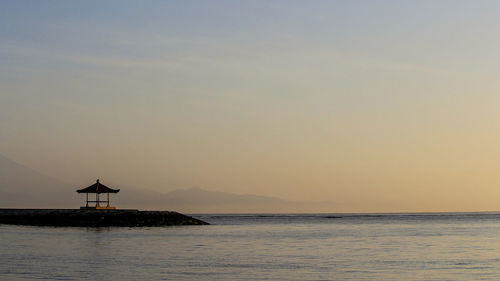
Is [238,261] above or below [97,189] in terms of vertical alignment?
below

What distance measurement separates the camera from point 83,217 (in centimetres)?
9050

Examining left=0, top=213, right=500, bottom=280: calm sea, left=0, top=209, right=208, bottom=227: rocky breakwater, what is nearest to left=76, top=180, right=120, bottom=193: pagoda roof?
left=0, top=209, right=208, bottom=227: rocky breakwater

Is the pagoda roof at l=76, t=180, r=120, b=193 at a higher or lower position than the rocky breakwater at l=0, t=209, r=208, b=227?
higher

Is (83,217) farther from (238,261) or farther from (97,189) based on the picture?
(238,261)

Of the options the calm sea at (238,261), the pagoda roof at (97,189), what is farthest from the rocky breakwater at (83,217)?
the calm sea at (238,261)

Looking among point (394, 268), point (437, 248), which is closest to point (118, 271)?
point (394, 268)

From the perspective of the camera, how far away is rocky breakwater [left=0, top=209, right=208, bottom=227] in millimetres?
90562

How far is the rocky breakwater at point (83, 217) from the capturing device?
90.6 metres

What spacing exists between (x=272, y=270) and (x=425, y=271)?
8.29 m

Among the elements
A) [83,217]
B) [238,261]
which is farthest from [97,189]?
[238,261]

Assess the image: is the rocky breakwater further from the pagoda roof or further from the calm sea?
the calm sea

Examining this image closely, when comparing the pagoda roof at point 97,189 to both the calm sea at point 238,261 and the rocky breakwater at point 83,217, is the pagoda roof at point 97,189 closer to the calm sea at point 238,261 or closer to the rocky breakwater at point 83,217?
the rocky breakwater at point 83,217

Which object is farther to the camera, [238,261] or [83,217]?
[83,217]

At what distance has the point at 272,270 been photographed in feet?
123
